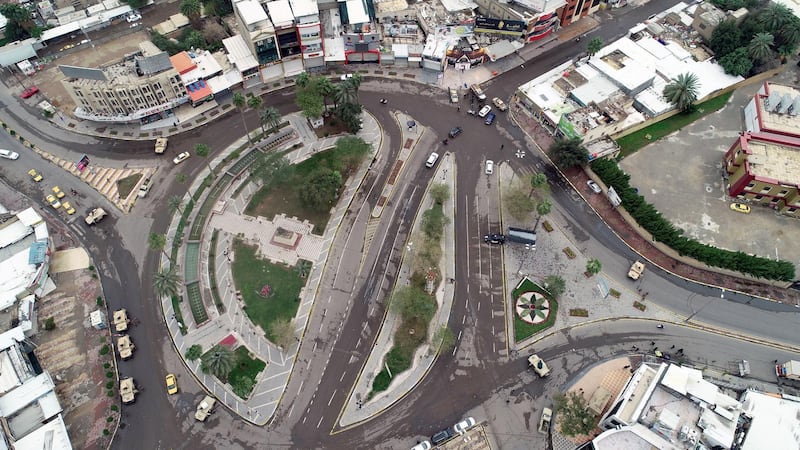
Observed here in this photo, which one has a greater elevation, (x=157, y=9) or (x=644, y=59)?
(x=644, y=59)

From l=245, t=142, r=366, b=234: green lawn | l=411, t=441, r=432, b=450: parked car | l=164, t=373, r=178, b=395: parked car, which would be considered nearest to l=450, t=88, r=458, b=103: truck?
l=245, t=142, r=366, b=234: green lawn

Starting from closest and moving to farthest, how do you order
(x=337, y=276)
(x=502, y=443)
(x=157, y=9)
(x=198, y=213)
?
(x=502, y=443), (x=337, y=276), (x=198, y=213), (x=157, y=9)

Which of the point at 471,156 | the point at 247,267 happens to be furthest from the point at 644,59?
the point at 247,267

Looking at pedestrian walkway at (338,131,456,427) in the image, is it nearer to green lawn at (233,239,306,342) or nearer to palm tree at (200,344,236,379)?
green lawn at (233,239,306,342)

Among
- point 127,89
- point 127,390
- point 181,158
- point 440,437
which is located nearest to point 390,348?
point 440,437

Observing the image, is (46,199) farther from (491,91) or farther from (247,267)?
(491,91)

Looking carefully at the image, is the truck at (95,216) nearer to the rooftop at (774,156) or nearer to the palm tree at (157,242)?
the palm tree at (157,242)

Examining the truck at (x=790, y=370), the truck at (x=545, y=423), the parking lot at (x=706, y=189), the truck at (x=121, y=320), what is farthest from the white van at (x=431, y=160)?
the truck at (x=790, y=370)

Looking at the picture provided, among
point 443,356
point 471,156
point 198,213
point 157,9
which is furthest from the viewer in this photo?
point 157,9
